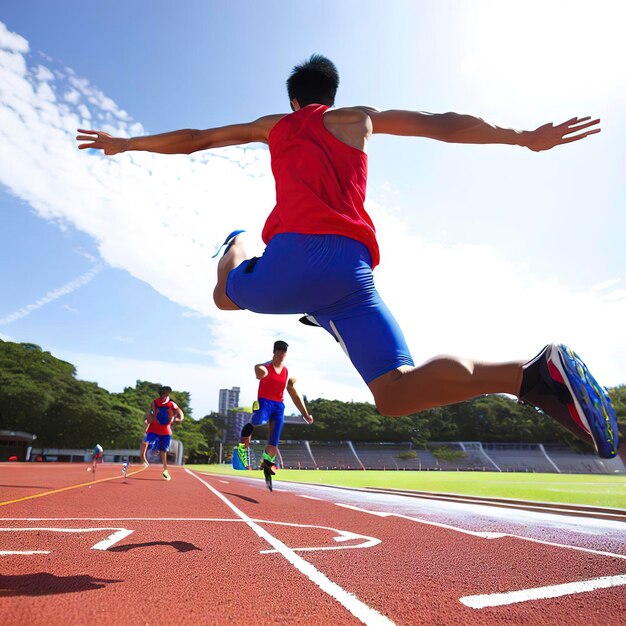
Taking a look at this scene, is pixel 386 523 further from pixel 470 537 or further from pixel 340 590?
pixel 340 590

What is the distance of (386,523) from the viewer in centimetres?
529

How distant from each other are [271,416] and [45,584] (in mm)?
5634

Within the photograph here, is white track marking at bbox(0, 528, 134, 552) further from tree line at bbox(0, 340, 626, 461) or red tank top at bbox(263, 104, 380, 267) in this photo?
tree line at bbox(0, 340, 626, 461)

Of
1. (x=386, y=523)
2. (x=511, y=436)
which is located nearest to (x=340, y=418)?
(x=511, y=436)

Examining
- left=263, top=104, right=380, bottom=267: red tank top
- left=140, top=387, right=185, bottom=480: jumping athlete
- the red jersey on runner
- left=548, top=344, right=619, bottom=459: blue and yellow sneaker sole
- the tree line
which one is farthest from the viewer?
the tree line

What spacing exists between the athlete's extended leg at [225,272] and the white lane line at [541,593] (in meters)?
1.88

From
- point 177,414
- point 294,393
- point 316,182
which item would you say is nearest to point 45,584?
point 316,182

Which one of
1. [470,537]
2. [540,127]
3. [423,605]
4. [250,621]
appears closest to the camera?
[250,621]

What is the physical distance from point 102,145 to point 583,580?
12.8 ft

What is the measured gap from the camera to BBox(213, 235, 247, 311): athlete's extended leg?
280 centimetres

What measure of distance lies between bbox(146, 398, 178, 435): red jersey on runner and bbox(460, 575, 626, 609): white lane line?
11495 mm

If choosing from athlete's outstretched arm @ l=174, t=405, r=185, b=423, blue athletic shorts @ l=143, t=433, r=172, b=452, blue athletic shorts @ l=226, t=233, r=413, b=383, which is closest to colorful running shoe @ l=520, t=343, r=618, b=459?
blue athletic shorts @ l=226, t=233, r=413, b=383

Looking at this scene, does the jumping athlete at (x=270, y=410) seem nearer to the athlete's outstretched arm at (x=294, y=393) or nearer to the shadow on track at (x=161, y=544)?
the athlete's outstretched arm at (x=294, y=393)

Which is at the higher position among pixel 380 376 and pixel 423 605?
pixel 380 376
